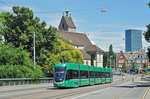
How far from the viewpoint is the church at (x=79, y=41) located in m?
115

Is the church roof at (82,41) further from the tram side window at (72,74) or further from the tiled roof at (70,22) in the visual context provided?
the tram side window at (72,74)

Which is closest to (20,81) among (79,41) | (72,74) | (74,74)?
(74,74)

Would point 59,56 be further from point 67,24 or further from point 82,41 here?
point 67,24

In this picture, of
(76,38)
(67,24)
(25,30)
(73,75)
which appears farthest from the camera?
(67,24)

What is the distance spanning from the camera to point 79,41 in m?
122

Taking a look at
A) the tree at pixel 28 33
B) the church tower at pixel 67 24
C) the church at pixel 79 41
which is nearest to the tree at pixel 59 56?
the tree at pixel 28 33

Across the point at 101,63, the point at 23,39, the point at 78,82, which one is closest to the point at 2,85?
the point at 78,82

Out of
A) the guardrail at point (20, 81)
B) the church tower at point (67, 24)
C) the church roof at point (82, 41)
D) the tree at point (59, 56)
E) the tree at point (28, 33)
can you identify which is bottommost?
the guardrail at point (20, 81)

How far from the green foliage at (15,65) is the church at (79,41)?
2791 inches

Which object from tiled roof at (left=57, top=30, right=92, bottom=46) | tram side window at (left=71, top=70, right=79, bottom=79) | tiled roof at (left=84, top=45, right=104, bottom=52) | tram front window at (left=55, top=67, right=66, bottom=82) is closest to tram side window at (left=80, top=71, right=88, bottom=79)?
tram side window at (left=71, top=70, right=79, bottom=79)

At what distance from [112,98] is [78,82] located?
14.8 m

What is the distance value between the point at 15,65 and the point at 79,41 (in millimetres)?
84476

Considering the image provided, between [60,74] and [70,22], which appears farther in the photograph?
[70,22]

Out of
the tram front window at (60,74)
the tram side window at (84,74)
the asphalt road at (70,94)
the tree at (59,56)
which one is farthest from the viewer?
the tree at (59,56)
